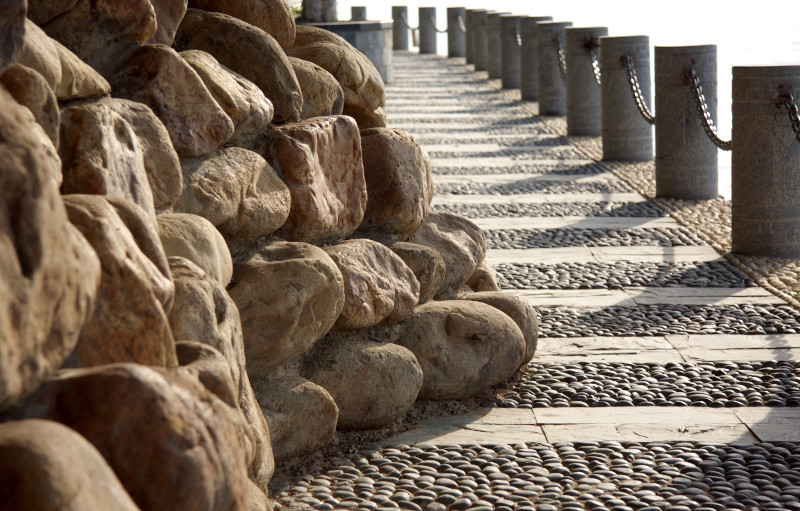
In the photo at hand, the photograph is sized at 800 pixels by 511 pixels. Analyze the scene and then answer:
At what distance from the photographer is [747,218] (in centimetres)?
597

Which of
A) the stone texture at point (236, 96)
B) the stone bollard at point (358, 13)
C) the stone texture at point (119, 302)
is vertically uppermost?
the stone bollard at point (358, 13)

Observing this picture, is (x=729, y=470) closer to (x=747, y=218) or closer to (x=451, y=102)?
(x=747, y=218)

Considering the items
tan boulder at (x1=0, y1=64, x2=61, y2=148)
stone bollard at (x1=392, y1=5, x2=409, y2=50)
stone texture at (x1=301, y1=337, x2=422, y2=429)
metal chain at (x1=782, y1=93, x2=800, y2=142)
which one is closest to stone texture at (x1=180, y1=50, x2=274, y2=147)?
stone texture at (x1=301, y1=337, x2=422, y2=429)

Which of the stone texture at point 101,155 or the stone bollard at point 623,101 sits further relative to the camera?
the stone bollard at point 623,101

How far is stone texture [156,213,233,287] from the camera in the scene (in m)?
2.53

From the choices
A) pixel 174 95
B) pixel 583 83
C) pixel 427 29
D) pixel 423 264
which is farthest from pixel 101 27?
pixel 427 29

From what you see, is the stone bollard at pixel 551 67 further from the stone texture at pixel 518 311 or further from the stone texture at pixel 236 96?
the stone texture at pixel 236 96

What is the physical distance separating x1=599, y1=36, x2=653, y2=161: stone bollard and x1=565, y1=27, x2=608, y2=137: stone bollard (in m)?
0.77

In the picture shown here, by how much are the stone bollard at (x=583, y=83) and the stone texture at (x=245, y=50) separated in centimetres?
712

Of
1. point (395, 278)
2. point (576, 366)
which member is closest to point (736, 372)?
point (576, 366)

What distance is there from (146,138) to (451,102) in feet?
38.3

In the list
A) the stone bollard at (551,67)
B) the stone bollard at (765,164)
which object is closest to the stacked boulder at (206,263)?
the stone bollard at (765,164)

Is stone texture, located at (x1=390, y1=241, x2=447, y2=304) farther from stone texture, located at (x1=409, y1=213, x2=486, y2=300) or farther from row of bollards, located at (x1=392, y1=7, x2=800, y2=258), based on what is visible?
row of bollards, located at (x1=392, y1=7, x2=800, y2=258)

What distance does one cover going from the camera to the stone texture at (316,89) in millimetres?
3697
